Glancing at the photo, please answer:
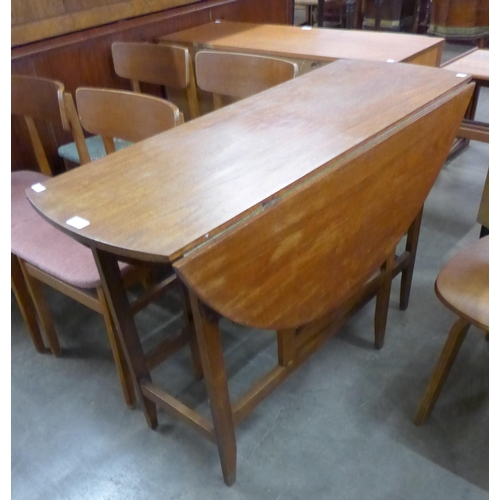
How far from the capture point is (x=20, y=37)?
188cm

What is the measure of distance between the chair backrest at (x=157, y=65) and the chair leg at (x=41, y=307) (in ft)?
3.05

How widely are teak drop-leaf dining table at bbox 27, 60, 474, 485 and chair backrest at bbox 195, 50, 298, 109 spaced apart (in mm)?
111

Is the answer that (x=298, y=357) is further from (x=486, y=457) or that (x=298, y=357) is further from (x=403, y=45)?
(x=403, y=45)

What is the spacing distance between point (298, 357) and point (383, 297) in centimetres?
41

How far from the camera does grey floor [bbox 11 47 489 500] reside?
1.34 meters

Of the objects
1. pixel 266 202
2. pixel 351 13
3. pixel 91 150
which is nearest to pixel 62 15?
pixel 91 150

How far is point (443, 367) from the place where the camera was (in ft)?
4.40

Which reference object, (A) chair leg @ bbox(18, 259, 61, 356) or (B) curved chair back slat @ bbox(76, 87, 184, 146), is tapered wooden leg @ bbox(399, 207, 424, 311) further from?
(A) chair leg @ bbox(18, 259, 61, 356)

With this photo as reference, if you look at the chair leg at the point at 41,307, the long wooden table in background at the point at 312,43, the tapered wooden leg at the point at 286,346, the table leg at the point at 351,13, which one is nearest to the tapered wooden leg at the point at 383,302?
the tapered wooden leg at the point at 286,346

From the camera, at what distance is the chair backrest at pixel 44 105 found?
1.57 meters

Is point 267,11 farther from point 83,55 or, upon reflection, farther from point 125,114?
point 125,114

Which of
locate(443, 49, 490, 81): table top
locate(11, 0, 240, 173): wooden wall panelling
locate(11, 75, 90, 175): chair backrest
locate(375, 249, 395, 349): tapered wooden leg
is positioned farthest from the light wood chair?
locate(11, 0, 240, 173): wooden wall panelling

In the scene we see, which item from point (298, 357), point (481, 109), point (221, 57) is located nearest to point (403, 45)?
point (221, 57)

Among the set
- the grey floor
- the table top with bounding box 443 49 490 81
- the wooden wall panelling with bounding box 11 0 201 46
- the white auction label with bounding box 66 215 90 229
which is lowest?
the grey floor
